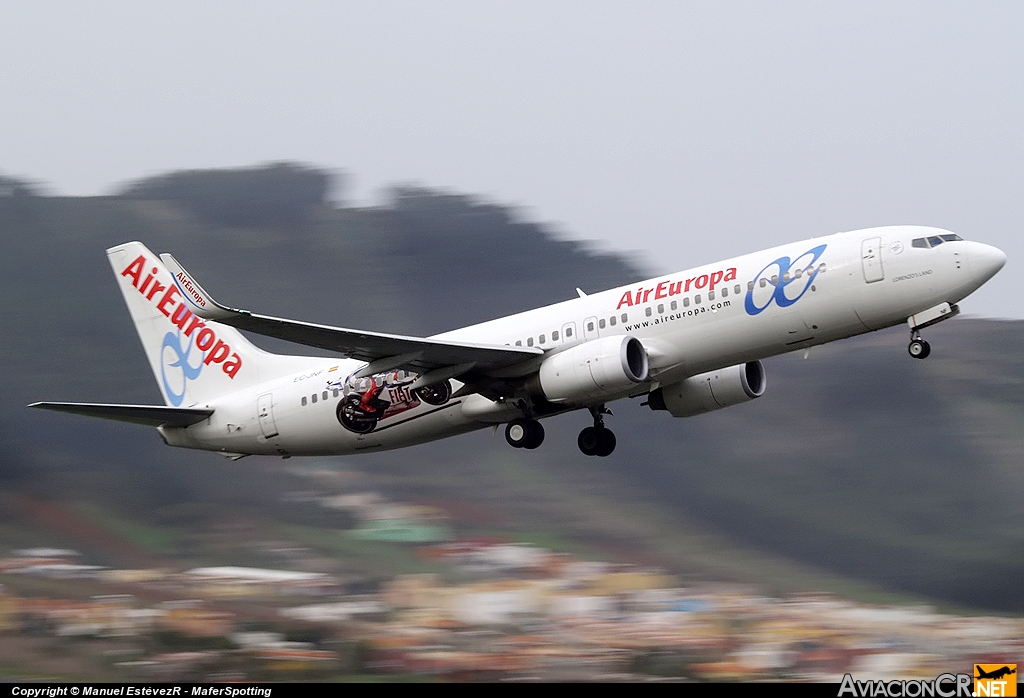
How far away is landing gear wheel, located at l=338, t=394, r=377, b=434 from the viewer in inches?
1367

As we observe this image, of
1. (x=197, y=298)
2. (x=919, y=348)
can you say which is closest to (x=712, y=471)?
(x=919, y=348)

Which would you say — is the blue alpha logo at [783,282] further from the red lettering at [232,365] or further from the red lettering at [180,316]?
the red lettering at [180,316]

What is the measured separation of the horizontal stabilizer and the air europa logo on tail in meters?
1.94

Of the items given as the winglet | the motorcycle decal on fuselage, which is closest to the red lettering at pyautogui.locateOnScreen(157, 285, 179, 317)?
the winglet

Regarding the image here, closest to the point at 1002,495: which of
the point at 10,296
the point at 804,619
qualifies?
the point at 804,619

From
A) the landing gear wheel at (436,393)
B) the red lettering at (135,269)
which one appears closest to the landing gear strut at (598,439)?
the landing gear wheel at (436,393)

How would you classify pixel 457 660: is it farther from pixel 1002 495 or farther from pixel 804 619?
pixel 1002 495

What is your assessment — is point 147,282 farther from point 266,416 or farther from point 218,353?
point 266,416

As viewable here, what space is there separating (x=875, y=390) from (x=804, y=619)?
3371 centimetres

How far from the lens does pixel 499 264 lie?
144000 millimetres

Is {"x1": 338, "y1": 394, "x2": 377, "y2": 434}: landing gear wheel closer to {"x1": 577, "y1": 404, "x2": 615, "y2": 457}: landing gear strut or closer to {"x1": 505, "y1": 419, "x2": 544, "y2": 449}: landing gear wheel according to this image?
{"x1": 505, "y1": 419, "x2": 544, "y2": 449}: landing gear wheel

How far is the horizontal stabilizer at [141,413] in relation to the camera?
107ft

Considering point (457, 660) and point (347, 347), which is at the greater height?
point (347, 347)

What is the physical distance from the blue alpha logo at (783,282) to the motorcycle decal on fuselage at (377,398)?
335 inches
